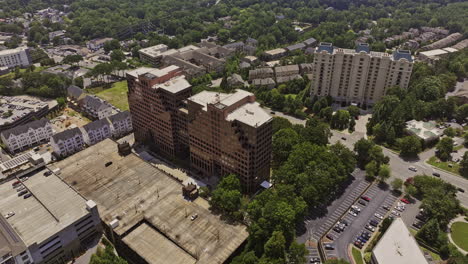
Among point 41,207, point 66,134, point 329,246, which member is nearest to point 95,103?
point 66,134

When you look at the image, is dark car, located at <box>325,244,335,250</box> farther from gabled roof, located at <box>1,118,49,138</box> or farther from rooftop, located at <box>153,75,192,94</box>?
gabled roof, located at <box>1,118,49,138</box>

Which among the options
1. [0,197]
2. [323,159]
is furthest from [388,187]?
[0,197]

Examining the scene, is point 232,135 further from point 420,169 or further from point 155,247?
point 420,169

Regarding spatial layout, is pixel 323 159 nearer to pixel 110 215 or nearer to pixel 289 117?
pixel 289 117

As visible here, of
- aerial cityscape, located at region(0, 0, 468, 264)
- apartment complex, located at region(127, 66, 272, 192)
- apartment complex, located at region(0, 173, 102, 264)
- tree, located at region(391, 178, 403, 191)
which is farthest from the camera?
tree, located at region(391, 178, 403, 191)

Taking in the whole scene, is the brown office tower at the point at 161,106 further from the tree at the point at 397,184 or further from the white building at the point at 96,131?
the tree at the point at 397,184

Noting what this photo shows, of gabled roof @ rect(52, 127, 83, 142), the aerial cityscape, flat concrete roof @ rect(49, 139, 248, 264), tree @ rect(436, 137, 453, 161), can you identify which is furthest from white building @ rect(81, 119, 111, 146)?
tree @ rect(436, 137, 453, 161)
